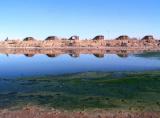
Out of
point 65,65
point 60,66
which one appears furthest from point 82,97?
point 65,65

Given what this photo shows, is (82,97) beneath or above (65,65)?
beneath

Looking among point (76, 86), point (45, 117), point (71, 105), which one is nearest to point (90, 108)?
point (71, 105)

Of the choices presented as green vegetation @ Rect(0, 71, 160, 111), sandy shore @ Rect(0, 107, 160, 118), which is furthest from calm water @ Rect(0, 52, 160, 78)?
sandy shore @ Rect(0, 107, 160, 118)

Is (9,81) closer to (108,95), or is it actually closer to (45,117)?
(108,95)

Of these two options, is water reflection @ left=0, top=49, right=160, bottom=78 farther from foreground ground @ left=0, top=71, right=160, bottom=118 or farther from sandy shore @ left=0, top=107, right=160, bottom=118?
sandy shore @ left=0, top=107, right=160, bottom=118

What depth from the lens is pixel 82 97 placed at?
23.4 m

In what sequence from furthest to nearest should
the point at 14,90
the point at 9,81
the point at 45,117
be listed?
the point at 9,81 → the point at 14,90 → the point at 45,117

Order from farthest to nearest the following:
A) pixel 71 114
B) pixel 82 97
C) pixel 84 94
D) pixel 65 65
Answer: pixel 65 65, pixel 84 94, pixel 82 97, pixel 71 114

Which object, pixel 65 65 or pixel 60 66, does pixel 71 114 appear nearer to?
pixel 60 66

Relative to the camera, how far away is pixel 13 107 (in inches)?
807

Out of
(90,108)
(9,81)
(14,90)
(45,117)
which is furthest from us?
(9,81)

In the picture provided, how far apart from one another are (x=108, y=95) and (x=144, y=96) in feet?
7.45

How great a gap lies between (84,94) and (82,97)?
1.11 meters

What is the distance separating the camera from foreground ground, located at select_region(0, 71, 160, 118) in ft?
62.0
